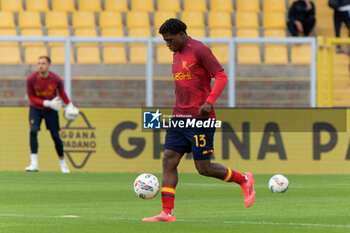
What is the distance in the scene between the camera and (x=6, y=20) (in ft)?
70.3

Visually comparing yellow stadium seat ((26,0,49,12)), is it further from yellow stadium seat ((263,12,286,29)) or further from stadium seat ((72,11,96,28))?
yellow stadium seat ((263,12,286,29))

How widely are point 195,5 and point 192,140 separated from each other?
1389 cm

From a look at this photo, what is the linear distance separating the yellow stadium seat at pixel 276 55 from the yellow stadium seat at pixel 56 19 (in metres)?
5.89

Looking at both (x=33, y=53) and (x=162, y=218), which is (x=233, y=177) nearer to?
(x=162, y=218)

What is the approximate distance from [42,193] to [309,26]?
10.9m

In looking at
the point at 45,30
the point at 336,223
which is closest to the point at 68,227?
the point at 336,223

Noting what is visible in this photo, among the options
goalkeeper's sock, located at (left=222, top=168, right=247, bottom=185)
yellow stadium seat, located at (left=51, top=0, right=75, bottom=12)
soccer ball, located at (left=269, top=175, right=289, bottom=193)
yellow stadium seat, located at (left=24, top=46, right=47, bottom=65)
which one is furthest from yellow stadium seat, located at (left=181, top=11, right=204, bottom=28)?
goalkeeper's sock, located at (left=222, top=168, right=247, bottom=185)

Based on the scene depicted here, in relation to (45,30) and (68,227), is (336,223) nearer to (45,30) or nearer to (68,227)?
(68,227)

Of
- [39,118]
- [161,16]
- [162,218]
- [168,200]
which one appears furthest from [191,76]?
[161,16]

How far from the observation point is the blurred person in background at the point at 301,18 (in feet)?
70.2

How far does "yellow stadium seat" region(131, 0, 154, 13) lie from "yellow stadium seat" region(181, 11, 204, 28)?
2.74 feet

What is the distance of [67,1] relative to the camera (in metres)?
22.4

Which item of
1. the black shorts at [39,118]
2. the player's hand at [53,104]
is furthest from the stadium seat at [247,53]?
the black shorts at [39,118]

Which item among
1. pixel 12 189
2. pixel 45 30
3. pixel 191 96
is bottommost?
pixel 12 189
